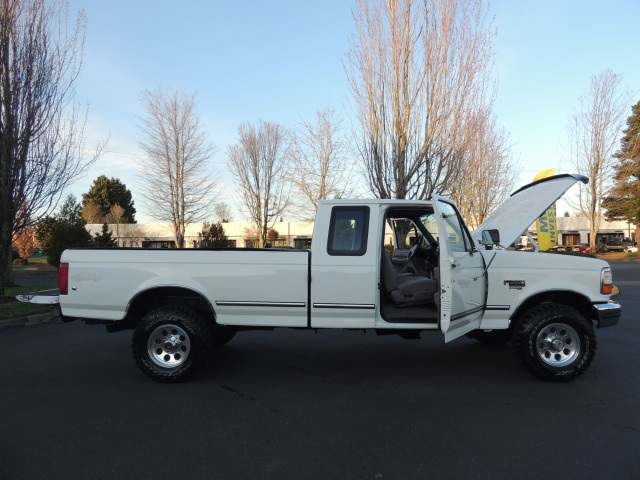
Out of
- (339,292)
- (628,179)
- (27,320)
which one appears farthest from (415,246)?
(628,179)

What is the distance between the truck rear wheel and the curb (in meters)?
5.69

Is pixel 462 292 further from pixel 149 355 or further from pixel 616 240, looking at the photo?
pixel 616 240

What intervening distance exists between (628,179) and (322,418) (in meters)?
44.8

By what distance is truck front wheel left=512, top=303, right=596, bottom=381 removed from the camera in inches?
197

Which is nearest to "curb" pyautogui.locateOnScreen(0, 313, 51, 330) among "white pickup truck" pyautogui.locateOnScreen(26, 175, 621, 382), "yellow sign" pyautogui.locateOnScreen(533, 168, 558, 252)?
"white pickup truck" pyautogui.locateOnScreen(26, 175, 621, 382)

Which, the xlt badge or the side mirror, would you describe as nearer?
the xlt badge

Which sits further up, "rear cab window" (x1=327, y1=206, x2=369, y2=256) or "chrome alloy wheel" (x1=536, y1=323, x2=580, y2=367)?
"rear cab window" (x1=327, y1=206, x2=369, y2=256)

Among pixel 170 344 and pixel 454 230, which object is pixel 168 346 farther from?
pixel 454 230

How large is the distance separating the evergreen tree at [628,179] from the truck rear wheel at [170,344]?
4205 centimetres

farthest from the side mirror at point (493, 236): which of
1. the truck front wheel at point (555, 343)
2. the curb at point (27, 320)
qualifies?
the curb at point (27, 320)

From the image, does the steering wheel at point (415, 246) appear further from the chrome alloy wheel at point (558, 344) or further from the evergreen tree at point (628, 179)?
the evergreen tree at point (628, 179)

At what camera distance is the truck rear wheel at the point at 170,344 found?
16.6ft

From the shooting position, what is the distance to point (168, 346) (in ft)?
17.0

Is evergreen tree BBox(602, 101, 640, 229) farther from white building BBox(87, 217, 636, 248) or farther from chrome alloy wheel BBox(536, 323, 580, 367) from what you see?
chrome alloy wheel BBox(536, 323, 580, 367)
